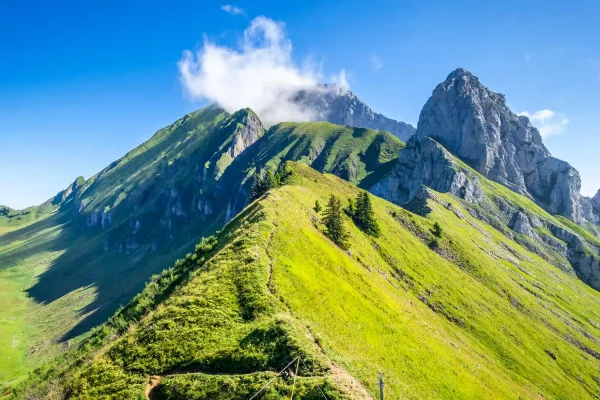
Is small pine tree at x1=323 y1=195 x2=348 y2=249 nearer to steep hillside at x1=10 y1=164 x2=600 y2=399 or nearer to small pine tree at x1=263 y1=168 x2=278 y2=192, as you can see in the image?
steep hillside at x1=10 y1=164 x2=600 y2=399

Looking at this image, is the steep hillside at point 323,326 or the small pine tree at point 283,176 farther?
the small pine tree at point 283,176

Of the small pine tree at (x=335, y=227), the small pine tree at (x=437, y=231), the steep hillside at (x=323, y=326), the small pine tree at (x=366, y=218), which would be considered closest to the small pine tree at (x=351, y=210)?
the small pine tree at (x=366, y=218)

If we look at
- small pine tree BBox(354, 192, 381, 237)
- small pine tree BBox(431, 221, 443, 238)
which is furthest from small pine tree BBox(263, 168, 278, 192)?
small pine tree BBox(431, 221, 443, 238)

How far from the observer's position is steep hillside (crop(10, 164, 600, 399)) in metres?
23.1

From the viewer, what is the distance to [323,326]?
105ft

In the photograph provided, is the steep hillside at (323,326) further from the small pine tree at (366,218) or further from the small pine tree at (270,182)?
the small pine tree at (270,182)

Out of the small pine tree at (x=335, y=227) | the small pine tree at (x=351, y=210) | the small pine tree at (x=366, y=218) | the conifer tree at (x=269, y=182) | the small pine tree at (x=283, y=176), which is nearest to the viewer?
the small pine tree at (x=335, y=227)

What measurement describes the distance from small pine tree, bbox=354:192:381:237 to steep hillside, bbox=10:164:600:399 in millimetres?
2971

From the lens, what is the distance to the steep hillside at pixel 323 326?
23078mm

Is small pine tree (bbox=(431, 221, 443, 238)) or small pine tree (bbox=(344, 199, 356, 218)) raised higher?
small pine tree (bbox=(344, 199, 356, 218))

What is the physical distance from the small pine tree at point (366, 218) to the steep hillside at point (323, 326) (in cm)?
297

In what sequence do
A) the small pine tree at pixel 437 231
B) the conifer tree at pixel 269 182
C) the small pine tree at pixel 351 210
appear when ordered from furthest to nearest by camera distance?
the small pine tree at pixel 437 231, the conifer tree at pixel 269 182, the small pine tree at pixel 351 210

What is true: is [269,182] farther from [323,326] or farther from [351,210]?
[323,326]

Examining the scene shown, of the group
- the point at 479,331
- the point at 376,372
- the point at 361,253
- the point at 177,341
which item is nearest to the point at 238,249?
the point at 177,341
